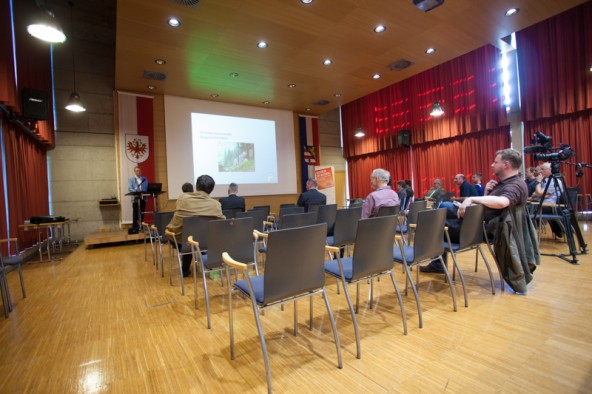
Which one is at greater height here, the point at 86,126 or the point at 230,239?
the point at 86,126

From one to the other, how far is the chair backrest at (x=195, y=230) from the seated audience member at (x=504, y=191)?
258 cm

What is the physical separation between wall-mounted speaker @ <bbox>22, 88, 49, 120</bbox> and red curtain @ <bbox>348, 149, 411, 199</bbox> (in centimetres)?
977

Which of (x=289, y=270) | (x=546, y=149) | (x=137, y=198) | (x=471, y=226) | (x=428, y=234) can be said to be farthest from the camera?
(x=137, y=198)

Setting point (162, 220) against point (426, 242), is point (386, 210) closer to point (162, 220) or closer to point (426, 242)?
point (426, 242)

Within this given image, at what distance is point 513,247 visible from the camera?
8.49 ft

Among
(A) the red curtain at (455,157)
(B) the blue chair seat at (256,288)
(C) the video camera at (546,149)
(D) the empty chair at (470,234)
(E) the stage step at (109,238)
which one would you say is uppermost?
(A) the red curtain at (455,157)

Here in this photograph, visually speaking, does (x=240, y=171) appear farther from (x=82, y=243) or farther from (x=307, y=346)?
(x=307, y=346)

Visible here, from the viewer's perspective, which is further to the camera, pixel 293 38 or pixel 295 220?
pixel 293 38

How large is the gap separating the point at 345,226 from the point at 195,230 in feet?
5.38

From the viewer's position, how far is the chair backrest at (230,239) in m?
2.53

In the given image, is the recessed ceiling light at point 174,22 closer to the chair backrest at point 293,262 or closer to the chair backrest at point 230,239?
the chair backrest at point 230,239

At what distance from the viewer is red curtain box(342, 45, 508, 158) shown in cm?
802

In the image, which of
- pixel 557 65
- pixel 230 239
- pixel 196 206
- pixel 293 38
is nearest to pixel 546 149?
pixel 230 239

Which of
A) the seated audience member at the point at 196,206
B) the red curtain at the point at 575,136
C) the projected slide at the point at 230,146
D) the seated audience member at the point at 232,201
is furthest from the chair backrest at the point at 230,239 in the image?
the red curtain at the point at 575,136
